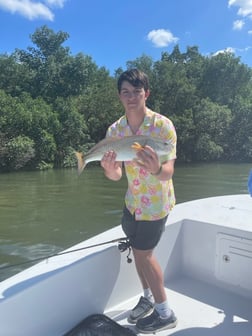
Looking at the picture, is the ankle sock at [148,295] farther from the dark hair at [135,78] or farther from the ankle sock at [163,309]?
the dark hair at [135,78]

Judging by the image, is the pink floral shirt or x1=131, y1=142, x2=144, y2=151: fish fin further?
the pink floral shirt

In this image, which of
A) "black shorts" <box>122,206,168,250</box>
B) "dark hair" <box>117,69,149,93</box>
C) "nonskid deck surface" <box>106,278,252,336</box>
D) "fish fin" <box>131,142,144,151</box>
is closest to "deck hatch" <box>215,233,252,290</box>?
"nonskid deck surface" <box>106,278,252,336</box>

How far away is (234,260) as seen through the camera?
246cm

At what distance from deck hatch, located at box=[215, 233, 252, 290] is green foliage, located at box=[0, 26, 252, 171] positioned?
22627 millimetres

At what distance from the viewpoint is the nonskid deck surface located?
6.74 feet

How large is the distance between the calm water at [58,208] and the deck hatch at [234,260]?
4.11 meters

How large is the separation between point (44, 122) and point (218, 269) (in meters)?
24.6

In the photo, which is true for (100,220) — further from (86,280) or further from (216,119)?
(216,119)

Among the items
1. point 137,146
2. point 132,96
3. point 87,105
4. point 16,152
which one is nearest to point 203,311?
point 137,146

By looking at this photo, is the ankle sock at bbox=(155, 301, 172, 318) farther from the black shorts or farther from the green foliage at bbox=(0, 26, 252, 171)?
the green foliage at bbox=(0, 26, 252, 171)

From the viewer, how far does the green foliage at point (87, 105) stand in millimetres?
25125

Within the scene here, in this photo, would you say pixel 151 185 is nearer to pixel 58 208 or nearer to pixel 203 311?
pixel 203 311

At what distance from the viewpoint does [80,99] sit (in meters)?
31.7

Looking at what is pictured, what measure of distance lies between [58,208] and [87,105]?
21.0 metres
